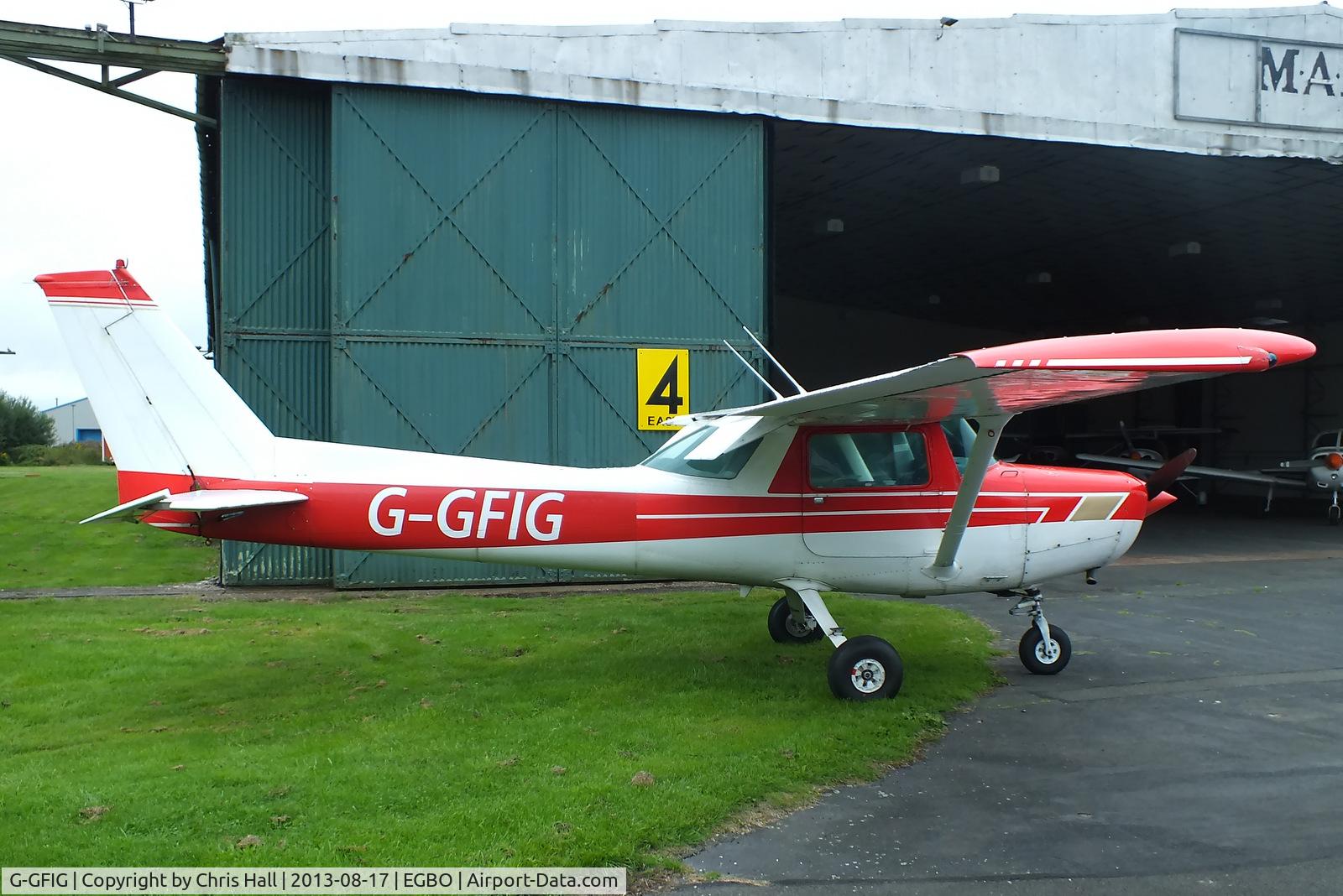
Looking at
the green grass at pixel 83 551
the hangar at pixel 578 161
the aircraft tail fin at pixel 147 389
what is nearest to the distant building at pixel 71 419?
the green grass at pixel 83 551

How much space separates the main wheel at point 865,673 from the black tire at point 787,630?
6.60ft

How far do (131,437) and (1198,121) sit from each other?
54.2 feet

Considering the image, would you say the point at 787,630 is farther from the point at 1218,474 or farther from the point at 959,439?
the point at 1218,474

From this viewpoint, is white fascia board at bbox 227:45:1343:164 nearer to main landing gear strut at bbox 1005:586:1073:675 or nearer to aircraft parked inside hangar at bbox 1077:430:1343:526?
main landing gear strut at bbox 1005:586:1073:675

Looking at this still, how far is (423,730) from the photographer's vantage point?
6.26 meters

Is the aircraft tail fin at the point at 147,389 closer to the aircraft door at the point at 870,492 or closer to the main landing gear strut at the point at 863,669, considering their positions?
the aircraft door at the point at 870,492

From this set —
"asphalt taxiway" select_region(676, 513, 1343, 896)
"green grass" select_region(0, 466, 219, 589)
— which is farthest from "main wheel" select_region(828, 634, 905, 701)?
"green grass" select_region(0, 466, 219, 589)

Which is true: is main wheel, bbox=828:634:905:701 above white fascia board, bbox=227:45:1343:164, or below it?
below

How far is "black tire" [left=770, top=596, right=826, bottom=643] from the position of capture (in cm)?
909

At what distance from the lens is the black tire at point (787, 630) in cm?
909

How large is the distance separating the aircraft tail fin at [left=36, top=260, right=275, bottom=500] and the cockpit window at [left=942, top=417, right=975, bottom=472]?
5296 millimetres

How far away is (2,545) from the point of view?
1670cm

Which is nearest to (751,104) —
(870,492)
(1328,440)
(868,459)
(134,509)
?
(868,459)

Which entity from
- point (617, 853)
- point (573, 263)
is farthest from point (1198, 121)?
point (617, 853)
